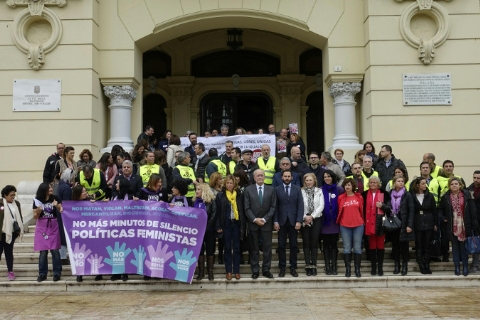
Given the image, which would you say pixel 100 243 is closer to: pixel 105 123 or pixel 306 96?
pixel 105 123

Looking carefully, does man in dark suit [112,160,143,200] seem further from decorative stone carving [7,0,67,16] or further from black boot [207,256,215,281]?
decorative stone carving [7,0,67,16]

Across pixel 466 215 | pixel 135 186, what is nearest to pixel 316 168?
pixel 466 215

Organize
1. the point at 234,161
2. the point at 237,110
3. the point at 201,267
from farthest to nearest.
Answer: the point at 237,110 < the point at 234,161 < the point at 201,267

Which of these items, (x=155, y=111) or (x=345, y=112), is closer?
(x=345, y=112)

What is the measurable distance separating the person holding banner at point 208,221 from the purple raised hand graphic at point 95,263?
1613mm

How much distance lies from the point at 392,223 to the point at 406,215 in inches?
12.9

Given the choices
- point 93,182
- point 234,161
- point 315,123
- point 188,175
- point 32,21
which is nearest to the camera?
point 93,182

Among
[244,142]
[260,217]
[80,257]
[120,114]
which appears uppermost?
[120,114]

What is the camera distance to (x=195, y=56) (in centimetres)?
1942

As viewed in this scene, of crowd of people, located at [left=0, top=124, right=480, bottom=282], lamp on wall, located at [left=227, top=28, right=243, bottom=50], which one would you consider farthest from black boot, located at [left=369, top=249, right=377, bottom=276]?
lamp on wall, located at [left=227, top=28, right=243, bottom=50]

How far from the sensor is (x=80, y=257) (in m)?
9.84

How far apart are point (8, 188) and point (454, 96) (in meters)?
9.69

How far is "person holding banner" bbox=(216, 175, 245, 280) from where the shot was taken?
9.98 m

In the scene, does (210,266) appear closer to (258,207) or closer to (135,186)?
(258,207)
